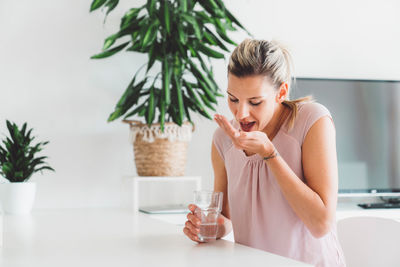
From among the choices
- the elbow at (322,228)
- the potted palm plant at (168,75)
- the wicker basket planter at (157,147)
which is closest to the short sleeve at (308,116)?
the elbow at (322,228)

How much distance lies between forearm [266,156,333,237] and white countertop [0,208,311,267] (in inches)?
8.2

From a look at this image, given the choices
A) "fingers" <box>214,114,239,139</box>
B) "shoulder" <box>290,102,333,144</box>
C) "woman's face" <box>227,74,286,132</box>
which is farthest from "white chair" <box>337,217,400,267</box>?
"fingers" <box>214,114,239,139</box>

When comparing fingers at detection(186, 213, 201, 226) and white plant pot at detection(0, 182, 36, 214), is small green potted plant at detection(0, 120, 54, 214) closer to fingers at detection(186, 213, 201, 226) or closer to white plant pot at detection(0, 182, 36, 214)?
white plant pot at detection(0, 182, 36, 214)

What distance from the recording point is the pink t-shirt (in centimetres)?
146

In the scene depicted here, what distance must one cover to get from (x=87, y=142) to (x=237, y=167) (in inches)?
55.0

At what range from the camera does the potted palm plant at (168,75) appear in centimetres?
248

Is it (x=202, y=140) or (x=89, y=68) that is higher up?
(x=89, y=68)

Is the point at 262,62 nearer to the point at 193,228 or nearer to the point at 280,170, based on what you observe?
the point at 280,170

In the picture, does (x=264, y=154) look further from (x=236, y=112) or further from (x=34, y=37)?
(x=34, y=37)

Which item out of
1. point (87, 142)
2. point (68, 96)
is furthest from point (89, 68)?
point (87, 142)

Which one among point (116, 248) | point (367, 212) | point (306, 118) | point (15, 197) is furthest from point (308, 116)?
point (367, 212)

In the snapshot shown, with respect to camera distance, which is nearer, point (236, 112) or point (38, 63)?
point (236, 112)

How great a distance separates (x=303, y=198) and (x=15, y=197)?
1.41 m

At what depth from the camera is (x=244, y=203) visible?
154cm
